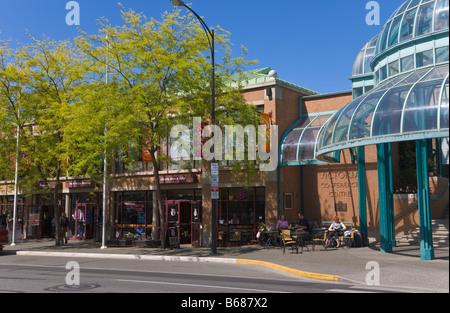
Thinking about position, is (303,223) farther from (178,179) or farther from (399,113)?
(399,113)

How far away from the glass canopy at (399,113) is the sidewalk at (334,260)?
401 centimetres

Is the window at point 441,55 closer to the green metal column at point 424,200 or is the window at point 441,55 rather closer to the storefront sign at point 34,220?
the green metal column at point 424,200

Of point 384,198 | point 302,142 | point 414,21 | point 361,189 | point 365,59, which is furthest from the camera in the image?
point 365,59

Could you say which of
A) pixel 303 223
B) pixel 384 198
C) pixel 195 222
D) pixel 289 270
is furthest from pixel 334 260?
pixel 195 222

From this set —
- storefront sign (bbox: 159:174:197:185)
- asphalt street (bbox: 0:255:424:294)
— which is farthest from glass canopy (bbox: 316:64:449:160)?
storefront sign (bbox: 159:174:197:185)

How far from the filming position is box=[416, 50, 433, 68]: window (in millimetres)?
17203

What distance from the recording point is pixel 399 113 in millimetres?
15469

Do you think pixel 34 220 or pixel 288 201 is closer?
pixel 288 201

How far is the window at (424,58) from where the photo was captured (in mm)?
17203

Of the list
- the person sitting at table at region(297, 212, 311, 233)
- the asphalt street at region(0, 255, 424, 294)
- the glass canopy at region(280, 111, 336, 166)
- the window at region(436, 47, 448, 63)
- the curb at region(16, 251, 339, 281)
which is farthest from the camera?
the glass canopy at region(280, 111, 336, 166)

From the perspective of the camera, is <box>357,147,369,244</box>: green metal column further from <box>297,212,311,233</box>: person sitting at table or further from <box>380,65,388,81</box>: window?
<box>380,65,388,81</box>: window

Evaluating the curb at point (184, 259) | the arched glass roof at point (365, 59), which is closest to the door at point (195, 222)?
Result: the curb at point (184, 259)

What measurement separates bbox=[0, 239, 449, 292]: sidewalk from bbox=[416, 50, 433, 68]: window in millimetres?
6792

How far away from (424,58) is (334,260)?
8.22 m
